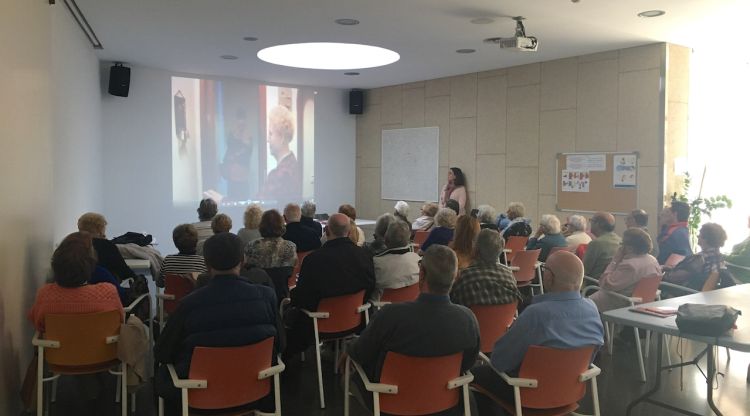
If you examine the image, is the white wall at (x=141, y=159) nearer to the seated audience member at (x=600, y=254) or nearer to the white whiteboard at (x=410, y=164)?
the white whiteboard at (x=410, y=164)

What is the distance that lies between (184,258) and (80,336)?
1224mm

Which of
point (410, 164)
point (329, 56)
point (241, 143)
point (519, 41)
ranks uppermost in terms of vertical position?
point (329, 56)

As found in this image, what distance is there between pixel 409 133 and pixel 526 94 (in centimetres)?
268

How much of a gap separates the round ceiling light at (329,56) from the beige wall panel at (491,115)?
5.67 feet

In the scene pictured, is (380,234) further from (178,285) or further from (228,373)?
(228,373)

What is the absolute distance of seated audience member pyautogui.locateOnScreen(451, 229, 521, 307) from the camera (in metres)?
3.55

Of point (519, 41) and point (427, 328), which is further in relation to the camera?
point (519, 41)

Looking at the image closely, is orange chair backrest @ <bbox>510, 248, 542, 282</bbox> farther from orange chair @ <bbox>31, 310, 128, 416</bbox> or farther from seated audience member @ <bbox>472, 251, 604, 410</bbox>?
orange chair @ <bbox>31, 310, 128, 416</bbox>

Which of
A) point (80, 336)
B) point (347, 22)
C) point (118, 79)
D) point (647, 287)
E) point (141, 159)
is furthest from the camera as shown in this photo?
point (141, 159)

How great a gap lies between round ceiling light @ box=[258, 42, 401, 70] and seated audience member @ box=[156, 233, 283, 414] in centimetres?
646

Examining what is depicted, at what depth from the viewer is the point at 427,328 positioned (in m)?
2.61

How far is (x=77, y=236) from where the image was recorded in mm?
3514

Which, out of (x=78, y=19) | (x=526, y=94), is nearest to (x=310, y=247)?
(x=78, y=19)

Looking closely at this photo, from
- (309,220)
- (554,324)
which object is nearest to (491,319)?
(554,324)
